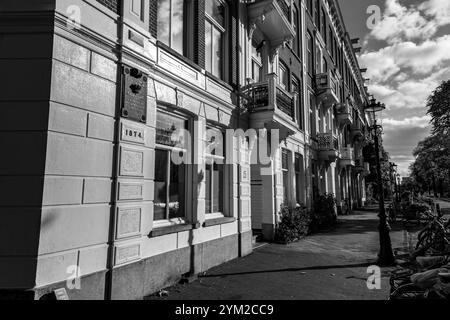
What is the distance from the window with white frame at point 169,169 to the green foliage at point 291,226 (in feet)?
17.7

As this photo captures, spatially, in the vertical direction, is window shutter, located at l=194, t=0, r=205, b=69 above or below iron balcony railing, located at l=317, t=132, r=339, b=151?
above

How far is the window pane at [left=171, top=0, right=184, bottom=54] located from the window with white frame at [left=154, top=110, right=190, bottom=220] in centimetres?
175

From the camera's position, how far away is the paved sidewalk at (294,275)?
5918 mm

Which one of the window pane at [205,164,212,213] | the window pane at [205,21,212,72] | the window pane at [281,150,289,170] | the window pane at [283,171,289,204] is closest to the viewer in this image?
the window pane at [205,164,212,213]

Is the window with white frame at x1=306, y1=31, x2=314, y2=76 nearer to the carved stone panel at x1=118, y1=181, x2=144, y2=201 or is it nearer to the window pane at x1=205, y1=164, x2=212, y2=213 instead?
the window pane at x1=205, y1=164, x2=212, y2=213

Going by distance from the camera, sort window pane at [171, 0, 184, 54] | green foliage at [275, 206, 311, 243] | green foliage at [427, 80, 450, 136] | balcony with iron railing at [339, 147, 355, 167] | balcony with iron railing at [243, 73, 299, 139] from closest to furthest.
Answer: window pane at [171, 0, 184, 54] → balcony with iron railing at [243, 73, 299, 139] → green foliage at [275, 206, 311, 243] → balcony with iron railing at [339, 147, 355, 167] → green foliage at [427, 80, 450, 136]

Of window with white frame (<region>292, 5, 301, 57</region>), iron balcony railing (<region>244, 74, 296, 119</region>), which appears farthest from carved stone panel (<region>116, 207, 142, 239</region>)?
window with white frame (<region>292, 5, 301, 57</region>)

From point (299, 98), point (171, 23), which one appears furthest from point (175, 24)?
point (299, 98)

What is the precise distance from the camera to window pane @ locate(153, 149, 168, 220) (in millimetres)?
6488

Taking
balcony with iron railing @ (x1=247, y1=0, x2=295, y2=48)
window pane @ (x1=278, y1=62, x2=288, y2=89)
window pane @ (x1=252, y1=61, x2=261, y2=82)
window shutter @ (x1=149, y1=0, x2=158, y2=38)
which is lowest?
window shutter @ (x1=149, y1=0, x2=158, y2=38)
